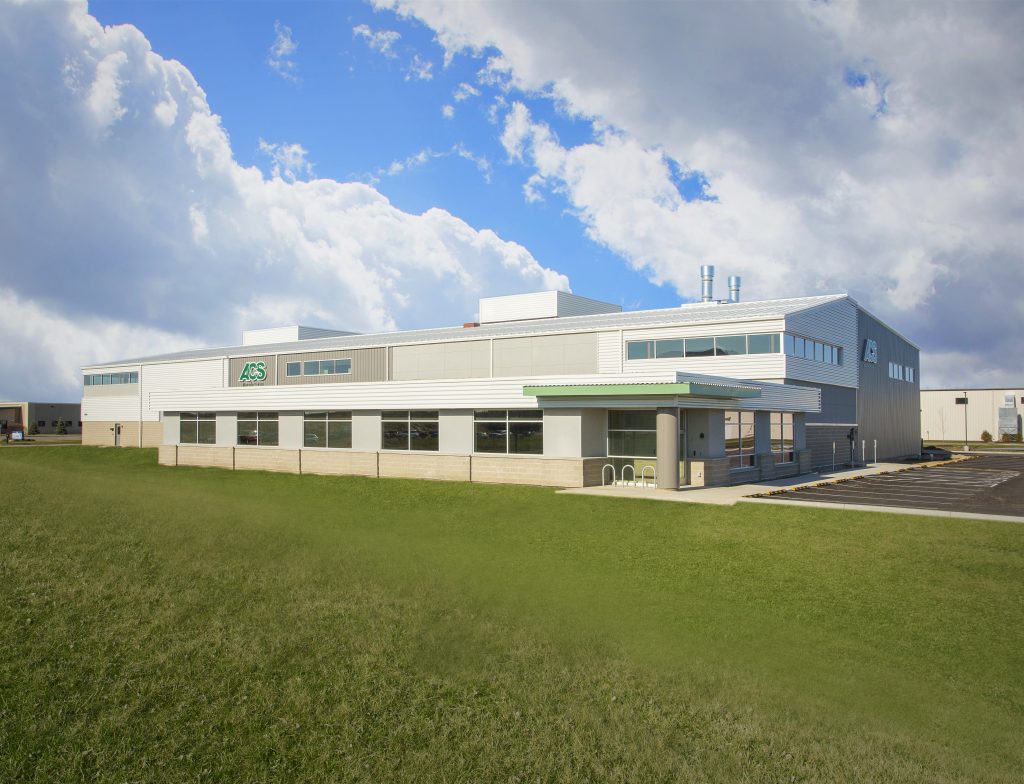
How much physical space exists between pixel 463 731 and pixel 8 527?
11.6 m

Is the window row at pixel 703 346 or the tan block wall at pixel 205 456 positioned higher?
the window row at pixel 703 346

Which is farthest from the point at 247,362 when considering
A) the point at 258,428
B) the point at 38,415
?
the point at 38,415

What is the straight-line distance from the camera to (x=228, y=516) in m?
18.5

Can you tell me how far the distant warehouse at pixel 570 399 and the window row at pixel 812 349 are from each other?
128mm

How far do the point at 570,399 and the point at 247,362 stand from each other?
2789 cm

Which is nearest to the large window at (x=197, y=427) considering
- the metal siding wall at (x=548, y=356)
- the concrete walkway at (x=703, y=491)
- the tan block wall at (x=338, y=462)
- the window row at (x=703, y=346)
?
the tan block wall at (x=338, y=462)

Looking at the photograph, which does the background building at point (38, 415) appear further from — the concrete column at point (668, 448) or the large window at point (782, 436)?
the concrete column at point (668, 448)

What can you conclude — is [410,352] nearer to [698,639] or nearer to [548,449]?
[548,449]

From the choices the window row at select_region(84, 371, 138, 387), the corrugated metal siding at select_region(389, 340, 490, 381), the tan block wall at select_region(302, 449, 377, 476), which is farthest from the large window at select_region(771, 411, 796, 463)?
the window row at select_region(84, 371, 138, 387)

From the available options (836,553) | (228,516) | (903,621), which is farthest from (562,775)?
(228,516)

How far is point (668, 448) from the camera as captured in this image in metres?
24.0

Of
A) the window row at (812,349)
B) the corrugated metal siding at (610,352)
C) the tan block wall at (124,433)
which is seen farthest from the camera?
the tan block wall at (124,433)

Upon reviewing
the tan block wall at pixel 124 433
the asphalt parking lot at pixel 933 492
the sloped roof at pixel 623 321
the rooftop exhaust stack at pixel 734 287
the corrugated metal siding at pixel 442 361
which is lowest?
the asphalt parking lot at pixel 933 492

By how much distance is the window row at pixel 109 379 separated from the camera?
55.3 m
